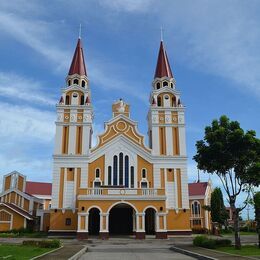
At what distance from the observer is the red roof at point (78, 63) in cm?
4562

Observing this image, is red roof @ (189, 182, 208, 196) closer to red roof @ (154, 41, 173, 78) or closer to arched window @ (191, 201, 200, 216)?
arched window @ (191, 201, 200, 216)

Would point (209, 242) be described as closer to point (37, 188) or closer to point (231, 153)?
point (231, 153)

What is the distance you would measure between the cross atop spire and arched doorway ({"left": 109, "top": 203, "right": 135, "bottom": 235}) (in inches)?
733

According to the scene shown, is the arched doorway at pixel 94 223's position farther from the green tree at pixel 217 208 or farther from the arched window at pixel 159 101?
the green tree at pixel 217 208

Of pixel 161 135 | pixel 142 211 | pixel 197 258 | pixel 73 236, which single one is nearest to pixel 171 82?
pixel 161 135

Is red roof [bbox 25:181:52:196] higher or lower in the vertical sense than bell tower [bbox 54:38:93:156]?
lower

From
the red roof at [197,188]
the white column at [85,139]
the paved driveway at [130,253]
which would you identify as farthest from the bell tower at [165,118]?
the paved driveway at [130,253]

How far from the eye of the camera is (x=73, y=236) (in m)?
36.9

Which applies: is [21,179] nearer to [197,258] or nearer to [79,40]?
[79,40]

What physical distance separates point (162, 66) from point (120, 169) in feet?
52.4

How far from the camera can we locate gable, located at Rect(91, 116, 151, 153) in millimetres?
41447

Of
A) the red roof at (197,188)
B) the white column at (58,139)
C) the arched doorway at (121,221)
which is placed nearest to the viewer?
the arched doorway at (121,221)

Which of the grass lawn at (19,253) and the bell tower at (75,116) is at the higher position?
the bell tower at (75,116)

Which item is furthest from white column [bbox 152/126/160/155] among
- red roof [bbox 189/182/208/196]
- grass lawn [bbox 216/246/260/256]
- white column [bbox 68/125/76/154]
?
grass lawn [bbox 216/246/260/256]
